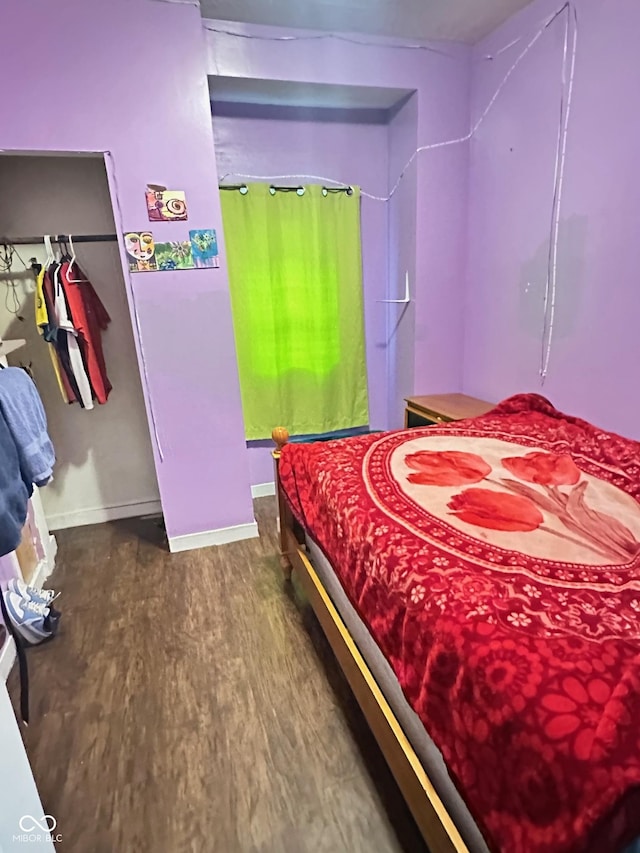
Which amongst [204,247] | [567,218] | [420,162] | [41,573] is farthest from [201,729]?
[420,162]

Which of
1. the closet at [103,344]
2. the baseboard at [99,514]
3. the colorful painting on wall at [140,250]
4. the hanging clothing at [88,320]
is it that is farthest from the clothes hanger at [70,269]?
the baseboard at [99,514]

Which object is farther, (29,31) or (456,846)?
(29,31)

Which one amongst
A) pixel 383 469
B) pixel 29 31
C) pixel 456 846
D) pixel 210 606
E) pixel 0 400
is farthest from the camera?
pixel 210 606

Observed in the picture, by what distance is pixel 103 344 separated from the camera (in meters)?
2.86

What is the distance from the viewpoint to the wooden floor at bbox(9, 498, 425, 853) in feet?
4.26

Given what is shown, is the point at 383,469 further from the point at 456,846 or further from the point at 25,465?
the point at 25,465

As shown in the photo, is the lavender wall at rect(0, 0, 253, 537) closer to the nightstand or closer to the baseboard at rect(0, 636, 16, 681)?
the baseboard at rect(0, 636, 16, 681)

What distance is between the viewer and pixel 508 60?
99.5 inches

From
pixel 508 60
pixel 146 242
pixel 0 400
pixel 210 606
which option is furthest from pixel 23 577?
pixel 508 60

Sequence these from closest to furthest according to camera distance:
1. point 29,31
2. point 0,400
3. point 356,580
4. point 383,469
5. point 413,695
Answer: point 413,695 → point 356,580 → point 0,400 → point 383,469 → point 29,31

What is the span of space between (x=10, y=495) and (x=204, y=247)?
1.49 m

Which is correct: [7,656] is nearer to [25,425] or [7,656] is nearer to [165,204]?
[25,425]

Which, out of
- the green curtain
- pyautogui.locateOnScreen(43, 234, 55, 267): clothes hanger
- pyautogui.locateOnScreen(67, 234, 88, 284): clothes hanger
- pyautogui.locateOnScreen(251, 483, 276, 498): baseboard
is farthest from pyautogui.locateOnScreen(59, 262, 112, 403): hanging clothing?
pyautogui.locateOnScreen(251, 483, 276, 498): baseboard

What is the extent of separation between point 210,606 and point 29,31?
8.52ft
